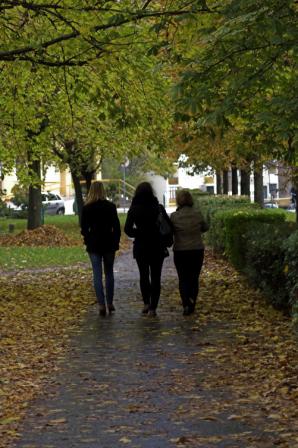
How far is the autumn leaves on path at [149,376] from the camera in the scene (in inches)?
261

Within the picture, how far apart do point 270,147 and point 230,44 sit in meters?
2.81

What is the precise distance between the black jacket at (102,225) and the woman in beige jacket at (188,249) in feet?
2.74

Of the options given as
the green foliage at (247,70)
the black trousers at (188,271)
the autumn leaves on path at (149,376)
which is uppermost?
the green foliage at (247,70)

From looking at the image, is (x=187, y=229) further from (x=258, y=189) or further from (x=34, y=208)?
(x=34, y=208)

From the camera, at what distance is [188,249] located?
13.0 m

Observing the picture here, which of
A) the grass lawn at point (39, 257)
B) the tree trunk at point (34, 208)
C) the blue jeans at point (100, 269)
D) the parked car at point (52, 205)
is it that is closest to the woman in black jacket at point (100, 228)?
the blue jeans at point (100, 269)

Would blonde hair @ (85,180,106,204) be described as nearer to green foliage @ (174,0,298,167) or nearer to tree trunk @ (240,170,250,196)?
green foliage @ (174,0,298,167)

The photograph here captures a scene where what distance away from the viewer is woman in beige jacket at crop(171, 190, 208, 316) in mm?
12977

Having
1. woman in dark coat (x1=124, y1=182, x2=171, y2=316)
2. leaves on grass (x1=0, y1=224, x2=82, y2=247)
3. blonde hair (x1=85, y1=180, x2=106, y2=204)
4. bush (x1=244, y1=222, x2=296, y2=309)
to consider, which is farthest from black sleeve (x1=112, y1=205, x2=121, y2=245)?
leaves on grass (x1=0, y1=224, x2=82, y2=247)

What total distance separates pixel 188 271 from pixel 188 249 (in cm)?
31

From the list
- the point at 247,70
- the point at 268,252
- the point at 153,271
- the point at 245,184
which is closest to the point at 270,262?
the point at 268,252

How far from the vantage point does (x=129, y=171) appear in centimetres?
7475

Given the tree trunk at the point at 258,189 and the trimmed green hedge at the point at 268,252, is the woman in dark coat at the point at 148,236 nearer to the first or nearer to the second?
the trimmed green hedge at the point at 268,252

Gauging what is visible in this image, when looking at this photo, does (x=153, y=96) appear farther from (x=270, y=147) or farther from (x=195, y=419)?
(x=195, y=419)
